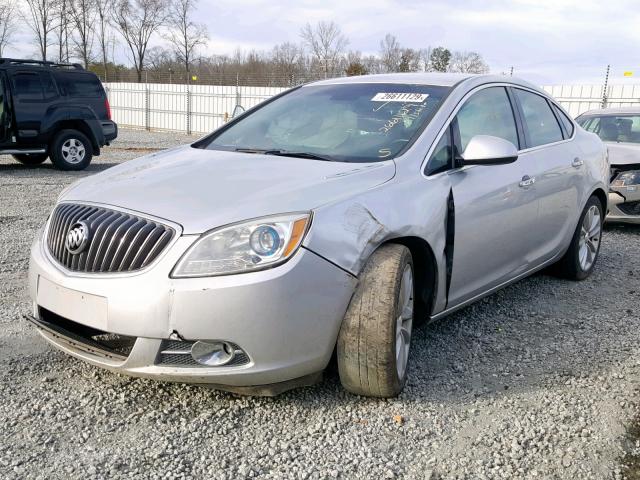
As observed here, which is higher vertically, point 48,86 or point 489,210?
point 48,86

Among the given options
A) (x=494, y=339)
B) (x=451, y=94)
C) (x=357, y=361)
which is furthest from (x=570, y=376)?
(x=451, y=94)

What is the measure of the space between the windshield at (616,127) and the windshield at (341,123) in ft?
17.6

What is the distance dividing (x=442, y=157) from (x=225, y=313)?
1.60m

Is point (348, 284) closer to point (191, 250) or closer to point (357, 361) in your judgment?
point (357, 361)

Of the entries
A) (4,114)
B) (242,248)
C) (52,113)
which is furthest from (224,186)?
(52,113)

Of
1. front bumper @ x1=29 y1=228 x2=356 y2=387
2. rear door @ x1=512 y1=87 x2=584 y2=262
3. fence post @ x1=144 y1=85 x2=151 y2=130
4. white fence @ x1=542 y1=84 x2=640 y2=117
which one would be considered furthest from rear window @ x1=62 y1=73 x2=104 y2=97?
fence post @ x1=144 y1=85 x2=151 y2=130

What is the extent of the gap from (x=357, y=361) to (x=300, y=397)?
394 mm

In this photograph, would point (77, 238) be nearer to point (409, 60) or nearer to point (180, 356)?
point (180, 356)

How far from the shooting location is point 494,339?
13.2ft

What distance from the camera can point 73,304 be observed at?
2832 millimetres

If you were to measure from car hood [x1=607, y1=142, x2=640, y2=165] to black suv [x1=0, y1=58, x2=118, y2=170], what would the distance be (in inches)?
358

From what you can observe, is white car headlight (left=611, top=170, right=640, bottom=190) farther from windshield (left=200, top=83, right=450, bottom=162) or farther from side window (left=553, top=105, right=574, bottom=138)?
windshield (left=200, top=83, right=450, bottom=162)

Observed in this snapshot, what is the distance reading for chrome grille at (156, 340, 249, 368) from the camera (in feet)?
8.82

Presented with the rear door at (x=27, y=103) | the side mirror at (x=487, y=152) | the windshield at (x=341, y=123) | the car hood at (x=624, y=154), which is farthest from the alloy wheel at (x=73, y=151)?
the side mirror at (x=487, y=152)
